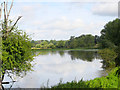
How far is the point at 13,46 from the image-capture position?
7059 mm

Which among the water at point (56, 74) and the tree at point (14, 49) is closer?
the tree at point (14, 49)

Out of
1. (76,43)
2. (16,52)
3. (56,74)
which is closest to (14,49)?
(16,52)

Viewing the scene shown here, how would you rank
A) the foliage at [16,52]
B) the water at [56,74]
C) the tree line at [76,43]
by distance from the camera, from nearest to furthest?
1. the foliage at [16,52]
2. the water at [56,74]
3. the tree line at [76,43]

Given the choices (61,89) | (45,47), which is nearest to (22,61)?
(61,89)

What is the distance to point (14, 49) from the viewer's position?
7.01m

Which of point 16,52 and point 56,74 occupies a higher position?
point 16,52

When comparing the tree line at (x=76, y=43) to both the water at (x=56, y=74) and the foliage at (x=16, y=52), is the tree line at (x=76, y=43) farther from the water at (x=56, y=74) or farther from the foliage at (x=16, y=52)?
the foliage at (x=16, y=52)

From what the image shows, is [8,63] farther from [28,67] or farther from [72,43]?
[72,43]

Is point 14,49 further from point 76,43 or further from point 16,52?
point 76,43

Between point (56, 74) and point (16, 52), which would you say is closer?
point (16, 52)

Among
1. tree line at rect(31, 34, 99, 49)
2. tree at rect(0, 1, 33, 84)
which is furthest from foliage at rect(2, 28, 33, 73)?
tree line at rect(31, 34, 99, 49)

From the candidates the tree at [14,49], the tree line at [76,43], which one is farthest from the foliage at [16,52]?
the tree line at [76,43]

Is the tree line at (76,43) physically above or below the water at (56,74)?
above

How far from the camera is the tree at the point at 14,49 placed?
6.93m
